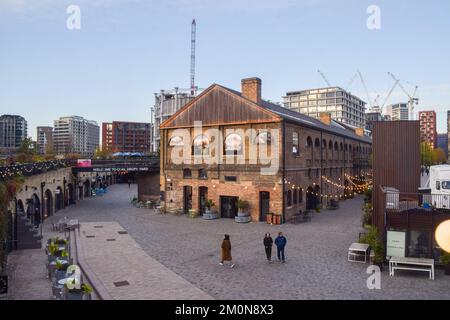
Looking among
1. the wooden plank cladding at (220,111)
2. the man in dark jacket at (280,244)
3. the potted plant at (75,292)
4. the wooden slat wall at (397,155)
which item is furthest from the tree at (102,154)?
the potted plant at (75,292)

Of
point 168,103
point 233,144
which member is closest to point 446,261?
point 233,144

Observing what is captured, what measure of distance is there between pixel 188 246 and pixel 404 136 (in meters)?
14.4

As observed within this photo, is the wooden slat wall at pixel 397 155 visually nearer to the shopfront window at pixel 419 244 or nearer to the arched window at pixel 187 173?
the shopfront window at pixel 419 244

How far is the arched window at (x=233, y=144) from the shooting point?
98.7 ft

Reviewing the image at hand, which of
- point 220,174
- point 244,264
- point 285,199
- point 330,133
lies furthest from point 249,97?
point 244,264

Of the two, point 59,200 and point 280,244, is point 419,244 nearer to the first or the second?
point 280,244

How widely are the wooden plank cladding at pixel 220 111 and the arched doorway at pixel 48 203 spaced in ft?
43.2

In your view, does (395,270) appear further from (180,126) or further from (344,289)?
(180,126)

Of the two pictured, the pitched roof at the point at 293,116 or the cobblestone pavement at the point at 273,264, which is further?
the pitched roof at the point at 293,116

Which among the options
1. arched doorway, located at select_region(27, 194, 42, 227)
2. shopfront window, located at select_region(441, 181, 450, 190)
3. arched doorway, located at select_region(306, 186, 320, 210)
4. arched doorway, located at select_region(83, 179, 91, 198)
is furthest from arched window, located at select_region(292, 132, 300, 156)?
arched doorway, located at select_region(83, 179, 91, 198)

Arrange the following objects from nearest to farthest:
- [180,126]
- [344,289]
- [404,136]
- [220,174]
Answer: [344,289]
[404,136]
[220,174]
[180,126]

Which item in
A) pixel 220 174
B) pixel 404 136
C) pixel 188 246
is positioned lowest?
pixel 188 246

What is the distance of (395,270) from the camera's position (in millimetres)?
15047

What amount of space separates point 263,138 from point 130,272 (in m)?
17.1
